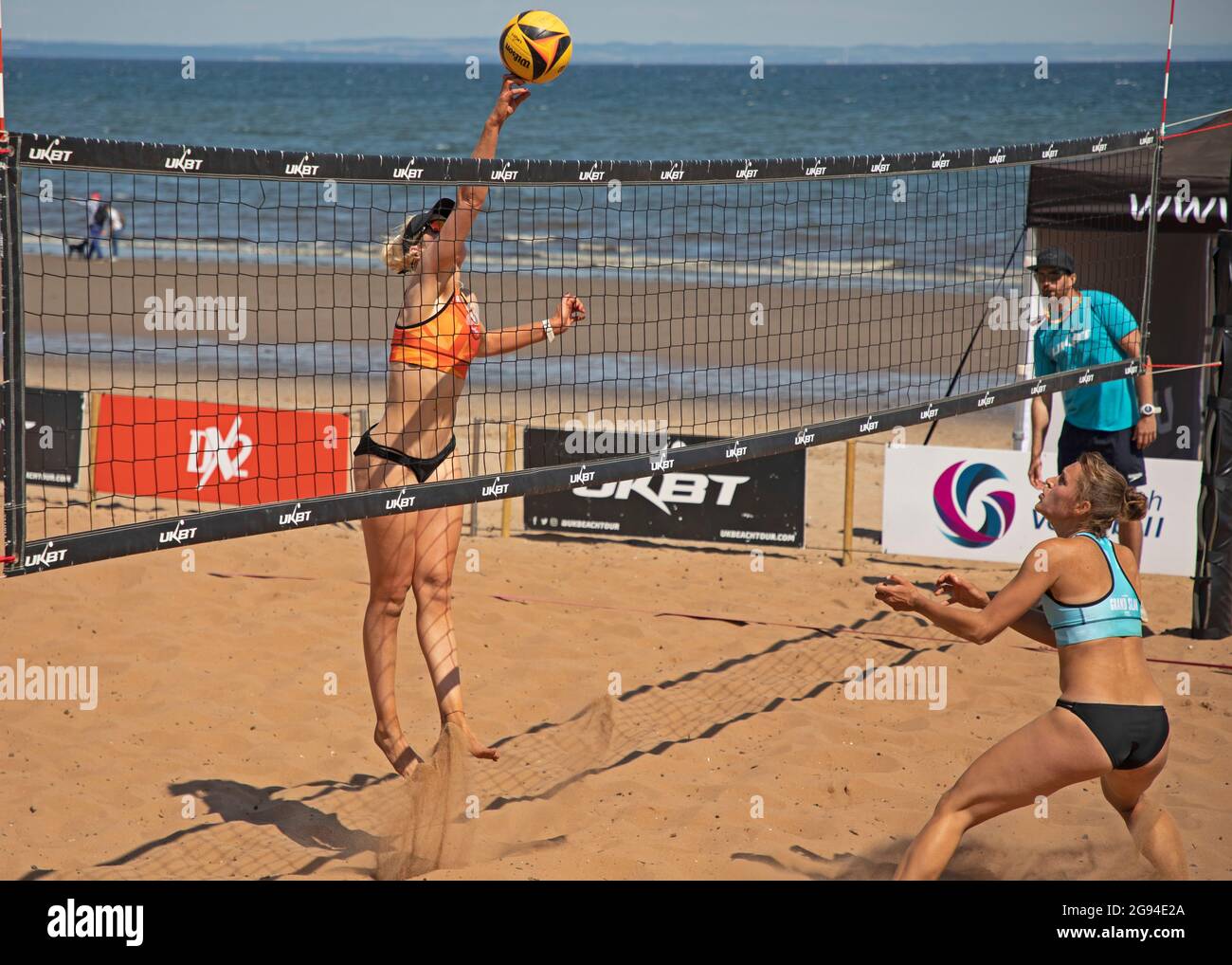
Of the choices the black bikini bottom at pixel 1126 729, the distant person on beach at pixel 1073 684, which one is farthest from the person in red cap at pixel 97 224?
the black bikini bottom at pixel 1126 729

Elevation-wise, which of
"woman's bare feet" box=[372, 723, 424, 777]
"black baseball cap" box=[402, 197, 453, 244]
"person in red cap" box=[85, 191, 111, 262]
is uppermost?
"person in red cap" box=[85, 191, 111, 262]

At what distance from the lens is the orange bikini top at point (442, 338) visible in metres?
4.10

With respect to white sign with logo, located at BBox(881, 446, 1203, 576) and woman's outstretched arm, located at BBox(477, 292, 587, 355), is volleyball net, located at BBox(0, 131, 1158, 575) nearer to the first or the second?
woman's outstretched arm, located at BBox(477, 292, 587, 355)

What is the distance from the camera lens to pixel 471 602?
7.06 m

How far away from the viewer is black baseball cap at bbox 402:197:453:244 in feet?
13.2

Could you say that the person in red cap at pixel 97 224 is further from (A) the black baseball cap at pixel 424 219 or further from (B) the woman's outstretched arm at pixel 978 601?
(B) the woman's outstretched arm at pixel 978 601

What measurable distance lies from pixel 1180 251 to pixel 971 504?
2823 mm

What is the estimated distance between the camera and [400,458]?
164 inches

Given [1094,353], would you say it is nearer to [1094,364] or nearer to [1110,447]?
[1094,364]

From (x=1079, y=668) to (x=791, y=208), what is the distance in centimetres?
2011

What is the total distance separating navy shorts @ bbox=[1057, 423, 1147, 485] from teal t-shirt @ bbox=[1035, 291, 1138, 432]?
5cm

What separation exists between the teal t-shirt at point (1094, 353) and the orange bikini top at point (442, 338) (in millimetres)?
3533

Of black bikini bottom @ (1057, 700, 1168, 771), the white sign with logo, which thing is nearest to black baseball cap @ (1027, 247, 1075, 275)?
the white sign with logo
